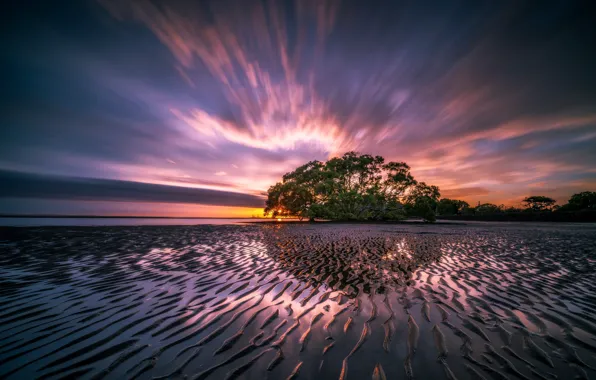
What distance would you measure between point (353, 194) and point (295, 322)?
2025 inches

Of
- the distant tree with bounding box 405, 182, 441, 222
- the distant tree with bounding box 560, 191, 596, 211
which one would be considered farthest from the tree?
the distant tree with bounding box 405, 182, 441, 222

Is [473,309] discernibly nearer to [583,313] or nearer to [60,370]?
[583,313]

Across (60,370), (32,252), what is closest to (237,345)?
(60,370)

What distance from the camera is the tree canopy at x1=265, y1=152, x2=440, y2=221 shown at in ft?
181

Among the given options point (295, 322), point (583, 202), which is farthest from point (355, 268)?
point (583, 202)

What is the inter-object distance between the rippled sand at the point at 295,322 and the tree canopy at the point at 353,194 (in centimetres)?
4666

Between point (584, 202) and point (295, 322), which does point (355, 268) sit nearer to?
point (295, 322)

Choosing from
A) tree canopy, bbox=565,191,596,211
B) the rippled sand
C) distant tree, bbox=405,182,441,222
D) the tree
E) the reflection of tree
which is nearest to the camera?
the rippled sand

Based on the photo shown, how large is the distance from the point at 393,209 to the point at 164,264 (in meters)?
57.6

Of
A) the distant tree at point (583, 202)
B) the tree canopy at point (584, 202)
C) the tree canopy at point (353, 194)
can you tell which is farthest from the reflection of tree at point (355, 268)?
the tree canopy at point (584, 202)

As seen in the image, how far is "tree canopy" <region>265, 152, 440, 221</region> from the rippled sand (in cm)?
4666

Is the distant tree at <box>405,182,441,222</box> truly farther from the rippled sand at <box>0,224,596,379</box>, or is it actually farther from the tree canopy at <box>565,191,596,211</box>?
the tree canopy at <box>565,191,596,211</box>

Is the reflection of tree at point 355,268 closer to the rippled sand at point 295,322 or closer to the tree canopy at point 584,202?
the rippled sand at point 295,322

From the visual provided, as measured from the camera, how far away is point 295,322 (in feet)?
15.0
